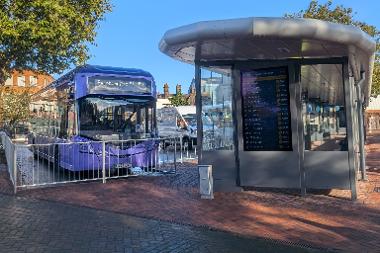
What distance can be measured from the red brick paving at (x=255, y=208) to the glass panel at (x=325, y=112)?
1.05 meters

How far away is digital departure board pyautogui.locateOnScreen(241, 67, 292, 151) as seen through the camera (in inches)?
351

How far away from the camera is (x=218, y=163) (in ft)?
31.2

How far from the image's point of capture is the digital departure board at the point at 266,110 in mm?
8914

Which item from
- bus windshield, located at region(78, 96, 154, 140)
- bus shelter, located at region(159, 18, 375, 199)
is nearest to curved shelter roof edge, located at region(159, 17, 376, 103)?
bus shelter, located at region(159, 18, 375, 199)

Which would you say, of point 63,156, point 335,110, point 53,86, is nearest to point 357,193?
point 335,110

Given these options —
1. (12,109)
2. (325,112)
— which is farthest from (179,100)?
(325,112)

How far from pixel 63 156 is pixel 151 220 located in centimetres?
620

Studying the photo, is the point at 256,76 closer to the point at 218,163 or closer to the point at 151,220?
the point at 218,163

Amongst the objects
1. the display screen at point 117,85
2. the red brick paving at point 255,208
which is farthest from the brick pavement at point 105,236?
the display screen at point 117,85

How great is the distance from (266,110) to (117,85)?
544cm

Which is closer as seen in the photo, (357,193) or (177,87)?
(357,193)

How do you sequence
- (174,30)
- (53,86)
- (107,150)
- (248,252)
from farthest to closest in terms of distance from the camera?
(53,86) < (107,150) < (174,30) < (248,252)

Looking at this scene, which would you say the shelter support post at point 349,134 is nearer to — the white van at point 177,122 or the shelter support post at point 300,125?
the shelter support post at point 300,125

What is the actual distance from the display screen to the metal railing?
1570 mm
